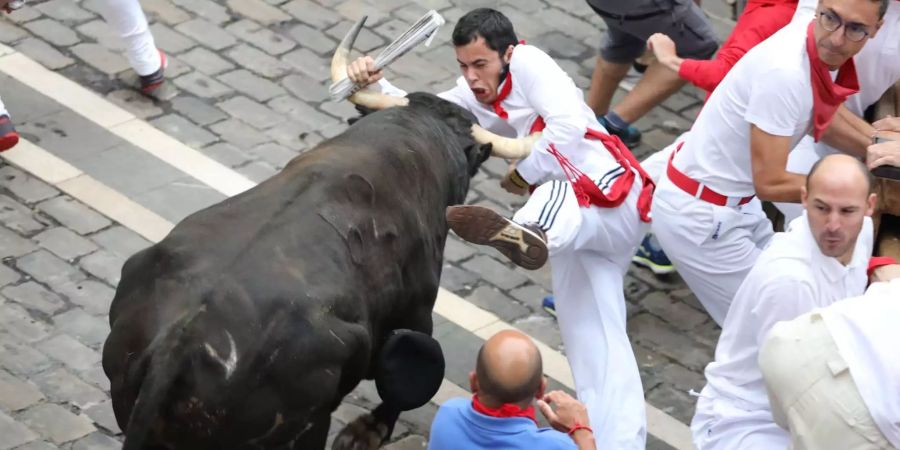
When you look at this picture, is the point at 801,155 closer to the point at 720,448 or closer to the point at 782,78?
the point at 782,78

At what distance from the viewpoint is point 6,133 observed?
8.10 metres

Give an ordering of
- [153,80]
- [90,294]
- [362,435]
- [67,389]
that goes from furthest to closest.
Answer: [153,80]
[90,294]
[67,389]
[362,435]

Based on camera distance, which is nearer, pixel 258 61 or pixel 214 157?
pixel 214 157

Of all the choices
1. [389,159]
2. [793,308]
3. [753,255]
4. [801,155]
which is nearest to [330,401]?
[389,159]

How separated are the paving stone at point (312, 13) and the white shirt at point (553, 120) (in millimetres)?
3234

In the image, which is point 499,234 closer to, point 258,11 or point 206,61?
point 206,61

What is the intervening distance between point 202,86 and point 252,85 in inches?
12.4

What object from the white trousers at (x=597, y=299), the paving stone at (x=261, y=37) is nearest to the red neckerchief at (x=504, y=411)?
the white trousers at (x=597, y=299)

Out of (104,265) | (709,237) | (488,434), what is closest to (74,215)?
(104,265)

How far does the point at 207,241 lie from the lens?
5.16 meters

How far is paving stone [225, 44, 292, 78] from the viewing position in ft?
30.7

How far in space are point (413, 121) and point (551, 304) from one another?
161cm

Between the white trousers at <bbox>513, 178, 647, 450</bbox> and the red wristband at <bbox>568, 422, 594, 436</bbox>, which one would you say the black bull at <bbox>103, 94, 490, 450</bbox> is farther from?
the red wristband at <bbox>568, 422, 594, 436</bbox>

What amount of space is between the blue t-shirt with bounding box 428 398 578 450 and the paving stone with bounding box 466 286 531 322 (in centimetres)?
287
